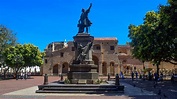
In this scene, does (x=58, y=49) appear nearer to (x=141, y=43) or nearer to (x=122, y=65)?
(x=122, y=65)

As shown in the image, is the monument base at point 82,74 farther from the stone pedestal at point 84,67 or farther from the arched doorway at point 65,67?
the arched doorway at point 65,67

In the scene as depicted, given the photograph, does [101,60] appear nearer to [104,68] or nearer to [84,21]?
[104,68]

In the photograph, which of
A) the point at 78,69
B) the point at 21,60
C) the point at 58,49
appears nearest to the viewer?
the point at 78,69

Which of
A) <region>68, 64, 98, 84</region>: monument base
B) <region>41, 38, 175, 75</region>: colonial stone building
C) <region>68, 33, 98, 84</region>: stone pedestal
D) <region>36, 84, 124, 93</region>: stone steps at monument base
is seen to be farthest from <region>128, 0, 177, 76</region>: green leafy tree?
<region>41, 38, 175, 75</region>: colonial stone building

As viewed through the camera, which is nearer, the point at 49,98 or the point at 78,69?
the point at 49,98

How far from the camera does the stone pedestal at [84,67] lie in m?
22.3

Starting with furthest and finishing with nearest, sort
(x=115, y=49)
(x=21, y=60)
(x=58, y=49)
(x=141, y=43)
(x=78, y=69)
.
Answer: (x=58, y=49) → (x=115, y=49) → (x=21, y=60) → (x=141, y=43) → (x=78, y=69)

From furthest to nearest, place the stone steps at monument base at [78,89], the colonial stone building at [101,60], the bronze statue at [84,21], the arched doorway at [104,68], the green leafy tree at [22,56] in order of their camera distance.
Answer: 1. the arched doorway at [104,68]
2. the colonial stone building at [101,60]
3. the green leafy tree at [22,56]
4. the bronze statue at [84,21]
5. the stone steps at monument base at [78,89]

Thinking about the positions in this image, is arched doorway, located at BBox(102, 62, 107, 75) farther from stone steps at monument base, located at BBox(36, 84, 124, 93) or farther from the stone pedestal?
stone steps at monument base, located at BBox(36, 84, 124, 93)

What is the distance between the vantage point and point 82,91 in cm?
1905

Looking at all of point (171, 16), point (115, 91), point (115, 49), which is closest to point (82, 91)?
point (115, 91)

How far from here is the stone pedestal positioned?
22.3 meters

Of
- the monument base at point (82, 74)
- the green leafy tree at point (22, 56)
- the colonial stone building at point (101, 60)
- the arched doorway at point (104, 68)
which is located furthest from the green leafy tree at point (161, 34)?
the arched doorway at point (104, 68)

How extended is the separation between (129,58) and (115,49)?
20.9 ft
